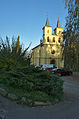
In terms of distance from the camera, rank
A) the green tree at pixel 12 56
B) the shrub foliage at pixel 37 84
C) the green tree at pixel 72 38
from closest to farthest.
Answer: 1. the shrub foliage at pixel 37 84
2. the green tree at pixel 12 56
3. the green tree at pixel 72 38

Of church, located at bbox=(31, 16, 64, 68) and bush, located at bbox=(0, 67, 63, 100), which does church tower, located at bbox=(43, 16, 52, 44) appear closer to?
church, located at bbox=(31, 16, 64, 68)

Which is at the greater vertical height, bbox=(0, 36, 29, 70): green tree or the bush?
bbox=(0, 36, 29, 70): green tree

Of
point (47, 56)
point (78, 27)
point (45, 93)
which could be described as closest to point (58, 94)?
point (45, 93)

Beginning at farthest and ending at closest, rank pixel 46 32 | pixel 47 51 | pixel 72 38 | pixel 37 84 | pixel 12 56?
pixel 46 32 → pixel 47 51 → pixel 72 38 → pixel 12 56 → pixel 37 84

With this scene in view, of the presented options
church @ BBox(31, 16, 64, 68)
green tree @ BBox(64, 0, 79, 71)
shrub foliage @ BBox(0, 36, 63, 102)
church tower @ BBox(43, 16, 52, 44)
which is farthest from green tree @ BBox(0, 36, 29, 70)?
church tower @ BBox(43, 16, 52, 44)

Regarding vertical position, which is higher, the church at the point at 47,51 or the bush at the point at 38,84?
the church at the point at 47,51

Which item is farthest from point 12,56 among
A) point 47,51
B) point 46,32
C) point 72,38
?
point 46,32

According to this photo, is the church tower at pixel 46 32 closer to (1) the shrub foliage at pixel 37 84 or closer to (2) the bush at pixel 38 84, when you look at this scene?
(1) the shrub foliage at pixel 37 84

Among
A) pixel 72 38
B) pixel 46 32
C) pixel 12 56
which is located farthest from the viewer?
pixel 46 32

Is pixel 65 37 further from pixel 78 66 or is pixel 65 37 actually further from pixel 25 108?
pixel 25 108

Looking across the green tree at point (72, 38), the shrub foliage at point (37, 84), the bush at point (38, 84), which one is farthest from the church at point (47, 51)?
the bush at point (38, 84)

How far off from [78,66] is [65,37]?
3.74m

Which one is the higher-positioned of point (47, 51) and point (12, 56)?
point (47, 51)

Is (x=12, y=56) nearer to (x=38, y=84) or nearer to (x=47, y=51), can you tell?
(x=38, y=84)
